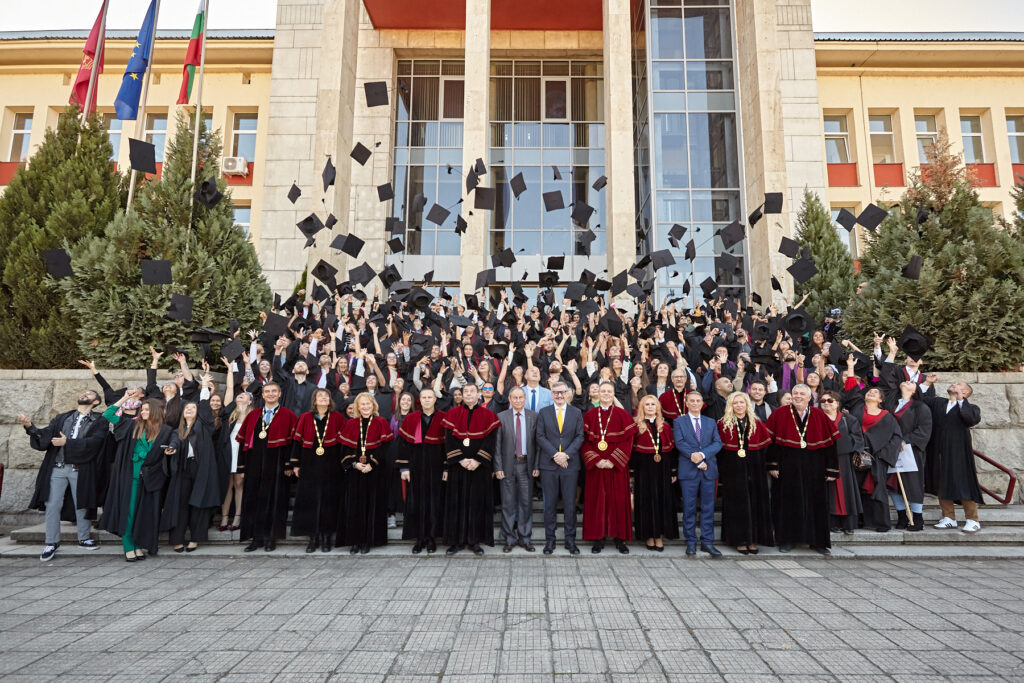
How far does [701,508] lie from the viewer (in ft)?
21.3

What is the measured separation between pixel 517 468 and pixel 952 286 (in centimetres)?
742

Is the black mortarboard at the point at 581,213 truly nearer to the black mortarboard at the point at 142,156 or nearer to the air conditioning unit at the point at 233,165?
the black mortarboard at the point at 142,156

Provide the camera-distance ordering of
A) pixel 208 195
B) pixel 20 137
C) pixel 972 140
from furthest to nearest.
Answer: pixel 20 137, pixel 972 140, pixel 208 195

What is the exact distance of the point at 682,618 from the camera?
4.31 meters

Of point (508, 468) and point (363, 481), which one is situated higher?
point (508, 468)

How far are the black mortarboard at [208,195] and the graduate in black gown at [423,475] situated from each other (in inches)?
221

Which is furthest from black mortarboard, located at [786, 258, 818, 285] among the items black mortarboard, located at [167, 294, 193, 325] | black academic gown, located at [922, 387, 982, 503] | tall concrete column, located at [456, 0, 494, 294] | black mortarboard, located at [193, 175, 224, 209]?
black mortarboard, located at [193, 175, 224, 209]

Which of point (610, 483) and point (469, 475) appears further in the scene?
point (469, 475)

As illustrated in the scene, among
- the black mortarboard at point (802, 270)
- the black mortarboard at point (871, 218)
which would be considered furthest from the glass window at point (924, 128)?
the black mortarboard at point (802, 270)

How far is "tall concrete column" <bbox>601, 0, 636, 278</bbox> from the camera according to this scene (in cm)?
1644

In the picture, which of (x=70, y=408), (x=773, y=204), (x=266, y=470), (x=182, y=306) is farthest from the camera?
(x=773, y=204)

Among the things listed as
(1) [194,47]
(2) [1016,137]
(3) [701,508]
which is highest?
(2) [1016,137]

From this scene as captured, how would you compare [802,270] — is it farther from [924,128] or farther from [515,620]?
[924,128]

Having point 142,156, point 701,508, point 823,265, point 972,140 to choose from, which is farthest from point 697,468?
point 972,140
